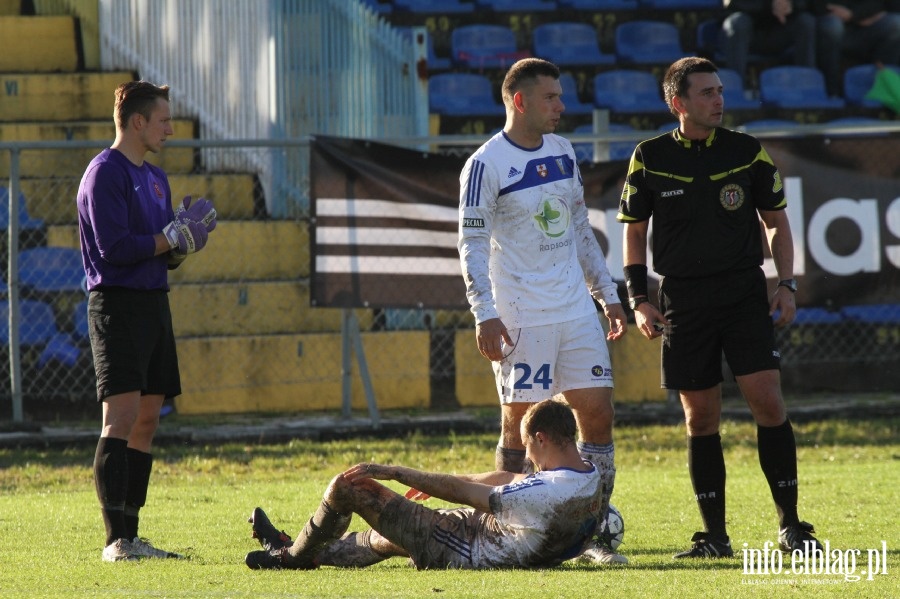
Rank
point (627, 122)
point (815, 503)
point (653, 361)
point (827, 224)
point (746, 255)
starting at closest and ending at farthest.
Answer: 1. point (746, 255)
2. point (815, 503)
3. point (827, 224)
4. point (653, 361)
5. point (627, 122)

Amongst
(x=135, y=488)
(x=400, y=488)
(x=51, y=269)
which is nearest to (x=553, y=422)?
(x=135, y=488)

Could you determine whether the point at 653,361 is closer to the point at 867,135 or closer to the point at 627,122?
the point at 867,135

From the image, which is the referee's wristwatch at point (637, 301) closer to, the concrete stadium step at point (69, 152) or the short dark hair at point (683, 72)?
the short dark hair at point (683, 72)

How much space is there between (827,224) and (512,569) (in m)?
6.57

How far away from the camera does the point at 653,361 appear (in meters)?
12.7

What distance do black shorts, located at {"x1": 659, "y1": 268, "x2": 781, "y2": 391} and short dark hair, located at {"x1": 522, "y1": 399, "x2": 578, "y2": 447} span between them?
33.6 inches

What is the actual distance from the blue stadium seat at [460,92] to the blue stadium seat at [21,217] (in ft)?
16.7

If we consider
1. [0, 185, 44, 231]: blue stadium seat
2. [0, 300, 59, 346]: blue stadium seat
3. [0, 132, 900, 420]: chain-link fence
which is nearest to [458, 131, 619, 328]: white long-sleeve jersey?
[0, 132, 900, 420]: chain-link fence

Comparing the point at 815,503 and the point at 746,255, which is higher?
the point at 746,255

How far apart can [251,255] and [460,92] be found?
180 inches

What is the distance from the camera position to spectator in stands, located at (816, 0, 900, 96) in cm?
1698

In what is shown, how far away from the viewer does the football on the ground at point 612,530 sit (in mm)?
6477

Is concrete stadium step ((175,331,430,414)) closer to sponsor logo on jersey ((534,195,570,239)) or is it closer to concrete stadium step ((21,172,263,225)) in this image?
concrete stadium step ((21,172,263,225))

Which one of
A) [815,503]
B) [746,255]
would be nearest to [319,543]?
[746,255]
